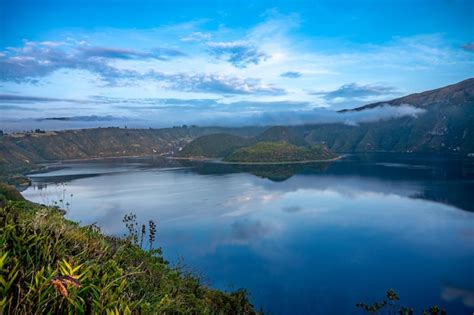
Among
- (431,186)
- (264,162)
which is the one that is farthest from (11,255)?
(264,162)

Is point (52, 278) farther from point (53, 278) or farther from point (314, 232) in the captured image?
point (314, 232)

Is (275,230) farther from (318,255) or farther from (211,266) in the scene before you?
(211,266)

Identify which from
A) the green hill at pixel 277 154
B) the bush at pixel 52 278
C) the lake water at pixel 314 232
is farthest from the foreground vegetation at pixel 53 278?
the green hill at pixel 277 154

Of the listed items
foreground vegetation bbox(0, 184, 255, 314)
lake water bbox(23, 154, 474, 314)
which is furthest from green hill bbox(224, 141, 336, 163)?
foreground vegetation bbox(0, 184, 255, 314)

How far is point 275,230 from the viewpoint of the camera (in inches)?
2409

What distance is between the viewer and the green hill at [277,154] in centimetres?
17475

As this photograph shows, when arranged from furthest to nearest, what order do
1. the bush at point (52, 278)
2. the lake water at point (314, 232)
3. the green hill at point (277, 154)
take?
the green hill at point (277, 154) < the lake water at point (314, 232) < the bush at point (52, 278)

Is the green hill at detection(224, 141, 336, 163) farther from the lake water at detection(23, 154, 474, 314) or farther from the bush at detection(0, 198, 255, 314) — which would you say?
the bush at detection(0, 198, 255, 314)

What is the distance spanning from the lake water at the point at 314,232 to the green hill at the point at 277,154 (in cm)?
5890

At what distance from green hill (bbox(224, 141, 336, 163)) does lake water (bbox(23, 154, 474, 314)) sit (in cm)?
5890

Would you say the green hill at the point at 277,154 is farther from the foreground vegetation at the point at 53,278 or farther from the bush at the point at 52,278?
the foreground vegetation at the point at 53,278

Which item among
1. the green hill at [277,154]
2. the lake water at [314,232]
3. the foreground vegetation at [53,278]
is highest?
the foreground vegetation at [53,278]

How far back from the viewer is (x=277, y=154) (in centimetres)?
17912

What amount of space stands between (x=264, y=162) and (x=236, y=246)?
11957cm
